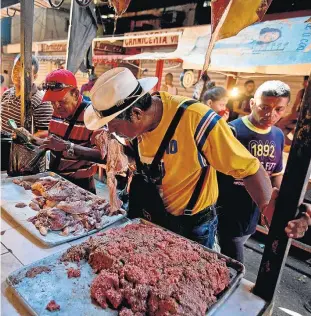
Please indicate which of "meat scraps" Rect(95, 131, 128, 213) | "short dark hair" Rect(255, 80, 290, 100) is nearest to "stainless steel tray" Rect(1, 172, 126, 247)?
"meat scraps" Rect(95, 131, 128, 213)

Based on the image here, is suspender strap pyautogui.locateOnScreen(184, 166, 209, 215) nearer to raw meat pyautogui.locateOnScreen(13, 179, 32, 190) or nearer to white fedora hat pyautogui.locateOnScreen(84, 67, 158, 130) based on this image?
white fedora hat pyautogui.locateOnScreen(84, 67, 158, 130)

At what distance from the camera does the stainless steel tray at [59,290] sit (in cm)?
141

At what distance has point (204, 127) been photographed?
196 centimetres

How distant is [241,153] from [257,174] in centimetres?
19

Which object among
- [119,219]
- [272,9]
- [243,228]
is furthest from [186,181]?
[272,9]

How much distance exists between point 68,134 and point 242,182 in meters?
2.27

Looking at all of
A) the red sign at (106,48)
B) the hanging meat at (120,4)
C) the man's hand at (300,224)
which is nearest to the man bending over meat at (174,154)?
the man's hand at (300,224)

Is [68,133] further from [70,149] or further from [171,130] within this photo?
[171,130]

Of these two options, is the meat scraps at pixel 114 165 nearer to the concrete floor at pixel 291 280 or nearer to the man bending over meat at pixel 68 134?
the man bending over meat at pixel 68 134

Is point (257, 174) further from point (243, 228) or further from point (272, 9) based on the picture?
point (272, 9)

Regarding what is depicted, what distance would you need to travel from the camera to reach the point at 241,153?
73.2 inches

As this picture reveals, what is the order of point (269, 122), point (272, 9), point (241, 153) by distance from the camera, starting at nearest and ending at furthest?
point (241, 153) < point (269, 122) < point (272, 9)

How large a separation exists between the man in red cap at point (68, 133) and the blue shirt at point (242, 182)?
1.67 meters

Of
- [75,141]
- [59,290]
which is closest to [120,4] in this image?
[75,141]
